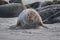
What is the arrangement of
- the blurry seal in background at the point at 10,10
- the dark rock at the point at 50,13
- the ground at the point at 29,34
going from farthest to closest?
the blurry seal in background at the point at 10,10, the dark rock at the point at 50,13, the ground at the point at 29,34

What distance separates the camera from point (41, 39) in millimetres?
3152

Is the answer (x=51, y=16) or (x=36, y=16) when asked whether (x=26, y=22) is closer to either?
(x=36, y=16)

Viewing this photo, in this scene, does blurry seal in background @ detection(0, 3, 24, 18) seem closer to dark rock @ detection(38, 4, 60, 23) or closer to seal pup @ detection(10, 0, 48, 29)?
dark rock @ detection(38, 4, 60, 23)

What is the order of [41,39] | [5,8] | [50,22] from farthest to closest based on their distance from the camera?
[5,8]
[50,22]
[41,39]

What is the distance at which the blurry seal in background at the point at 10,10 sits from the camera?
8.20 metres

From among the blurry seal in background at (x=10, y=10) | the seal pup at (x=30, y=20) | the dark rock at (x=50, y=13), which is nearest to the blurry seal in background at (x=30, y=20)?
the seal pup at (x=30, y=20)

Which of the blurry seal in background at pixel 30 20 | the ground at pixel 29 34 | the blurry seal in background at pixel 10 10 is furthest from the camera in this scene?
the blurry seal in background at pixel 10 10

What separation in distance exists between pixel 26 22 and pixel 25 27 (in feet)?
0.35

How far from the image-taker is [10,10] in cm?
829

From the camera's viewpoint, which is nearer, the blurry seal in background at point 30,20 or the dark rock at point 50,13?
the blurry seal in background at point 30,20

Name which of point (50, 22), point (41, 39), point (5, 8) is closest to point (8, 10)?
point (5, 8)

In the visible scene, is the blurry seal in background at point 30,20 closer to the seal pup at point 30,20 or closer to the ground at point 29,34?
the seal pup at point 30,20

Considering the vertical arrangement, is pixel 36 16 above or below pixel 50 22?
above

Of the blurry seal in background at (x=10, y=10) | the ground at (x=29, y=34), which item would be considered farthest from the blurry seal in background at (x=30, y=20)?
the blurry seal in background at (x=10, y=10)
